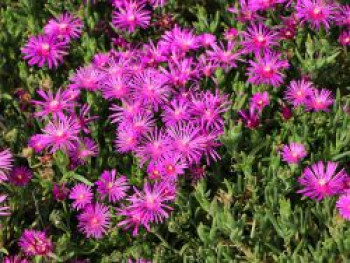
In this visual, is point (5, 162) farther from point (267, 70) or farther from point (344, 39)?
point (344, 39)

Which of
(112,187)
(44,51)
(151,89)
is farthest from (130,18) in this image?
(112,187)

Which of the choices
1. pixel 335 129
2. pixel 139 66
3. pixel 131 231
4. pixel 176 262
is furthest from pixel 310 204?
pixel 139 66

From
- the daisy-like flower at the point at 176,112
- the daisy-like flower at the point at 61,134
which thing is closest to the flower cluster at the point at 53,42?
the daisy-like flower at the point at 61,134

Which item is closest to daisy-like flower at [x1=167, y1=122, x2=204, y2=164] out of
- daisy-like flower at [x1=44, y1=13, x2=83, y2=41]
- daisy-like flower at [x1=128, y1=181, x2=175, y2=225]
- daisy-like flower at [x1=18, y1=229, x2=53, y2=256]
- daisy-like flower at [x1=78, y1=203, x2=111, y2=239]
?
daisy-like flower at [x1=128, y1=181, x2=175, y2=225]

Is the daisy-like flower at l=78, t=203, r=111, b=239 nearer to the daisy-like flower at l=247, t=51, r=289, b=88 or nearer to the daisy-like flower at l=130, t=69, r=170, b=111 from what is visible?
the daisy-like flower at l=130, t=69, r=170, b=111

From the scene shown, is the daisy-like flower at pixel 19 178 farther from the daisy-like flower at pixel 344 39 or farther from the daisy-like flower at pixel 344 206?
the daisy-like flower at pixel 344 39

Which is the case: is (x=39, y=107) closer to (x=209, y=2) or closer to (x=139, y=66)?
(x=139, y=66)
